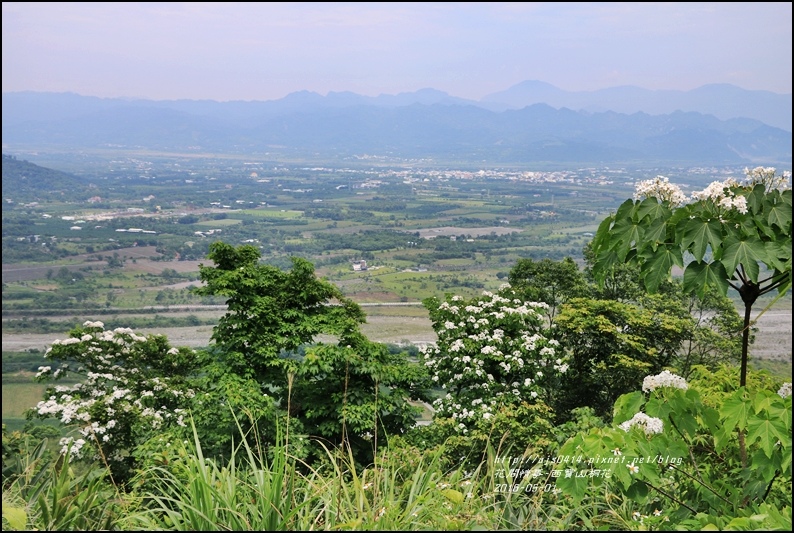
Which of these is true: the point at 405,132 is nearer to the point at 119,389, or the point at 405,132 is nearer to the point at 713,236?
the point at 119,389

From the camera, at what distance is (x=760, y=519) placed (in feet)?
5.55

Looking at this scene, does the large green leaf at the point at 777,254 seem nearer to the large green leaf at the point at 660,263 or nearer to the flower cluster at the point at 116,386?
the large green leaf at the point at 660,263

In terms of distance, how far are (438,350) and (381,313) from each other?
18.3 metres

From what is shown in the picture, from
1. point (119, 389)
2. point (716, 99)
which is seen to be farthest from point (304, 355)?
point (716, 99)

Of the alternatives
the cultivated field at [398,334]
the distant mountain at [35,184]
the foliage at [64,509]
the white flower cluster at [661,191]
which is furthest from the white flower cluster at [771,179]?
the distant mountain at [35,184]

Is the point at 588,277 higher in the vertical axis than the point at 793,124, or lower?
lower

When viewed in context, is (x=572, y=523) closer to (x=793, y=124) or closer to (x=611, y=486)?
(x=611, y=486)

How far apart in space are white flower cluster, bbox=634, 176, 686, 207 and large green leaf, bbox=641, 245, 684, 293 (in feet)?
0.86

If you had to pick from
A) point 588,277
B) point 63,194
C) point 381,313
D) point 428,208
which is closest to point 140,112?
point 63,194

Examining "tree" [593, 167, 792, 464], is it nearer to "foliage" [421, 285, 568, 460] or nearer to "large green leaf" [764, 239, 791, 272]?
"large green leaf" [764, 239, 791, 272]

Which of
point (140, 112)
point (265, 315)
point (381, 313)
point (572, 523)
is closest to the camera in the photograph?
point (572, 523)

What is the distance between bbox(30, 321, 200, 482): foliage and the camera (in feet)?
26.0

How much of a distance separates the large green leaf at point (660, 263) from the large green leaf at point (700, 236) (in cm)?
5

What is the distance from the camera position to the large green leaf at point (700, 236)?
194 cm
